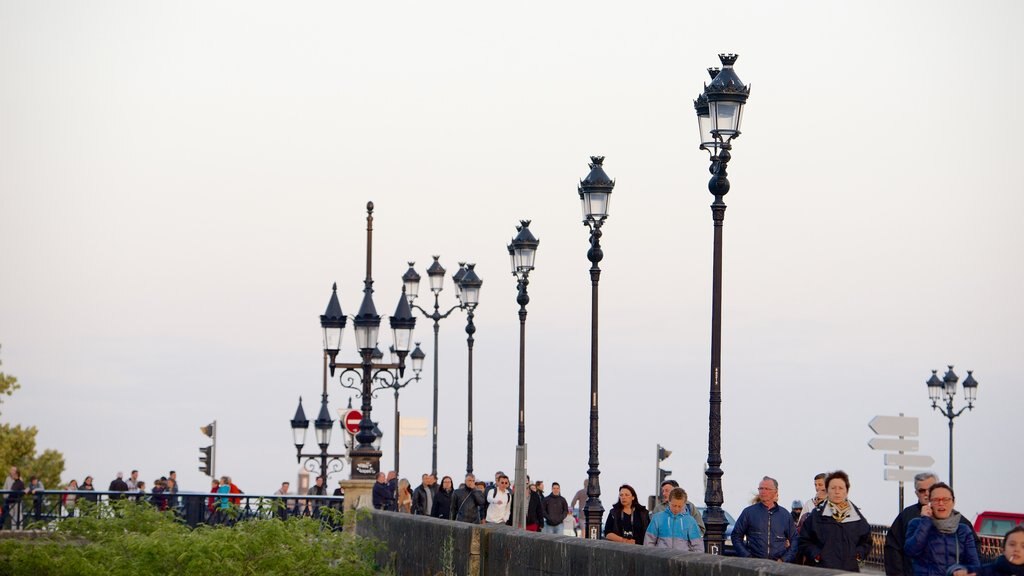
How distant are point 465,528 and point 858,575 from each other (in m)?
8.05

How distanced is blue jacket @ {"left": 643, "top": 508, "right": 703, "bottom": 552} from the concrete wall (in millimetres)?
1333

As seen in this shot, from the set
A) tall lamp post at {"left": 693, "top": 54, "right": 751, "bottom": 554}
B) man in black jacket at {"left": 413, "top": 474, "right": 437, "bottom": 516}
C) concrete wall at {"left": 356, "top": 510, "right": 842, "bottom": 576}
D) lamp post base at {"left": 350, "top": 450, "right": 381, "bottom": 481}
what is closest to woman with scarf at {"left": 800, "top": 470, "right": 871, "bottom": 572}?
concrete wall at {"left": 356, "top": 510, "right": 842, "bottom": 576}

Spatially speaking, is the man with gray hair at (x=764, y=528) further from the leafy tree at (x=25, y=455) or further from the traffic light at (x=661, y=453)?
the leafy tree at (x=25, y=455)

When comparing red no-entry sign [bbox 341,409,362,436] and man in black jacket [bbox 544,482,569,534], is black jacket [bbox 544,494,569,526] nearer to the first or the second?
man in black jacket [bbox 544,482,569,534]

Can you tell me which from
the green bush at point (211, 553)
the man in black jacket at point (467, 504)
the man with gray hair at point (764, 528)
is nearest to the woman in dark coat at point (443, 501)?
the man in black jacket at point (467, 504)

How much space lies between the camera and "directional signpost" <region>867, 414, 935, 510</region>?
25.4m

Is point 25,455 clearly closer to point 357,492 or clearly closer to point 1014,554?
point 357,492

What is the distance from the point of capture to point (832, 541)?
42.0 ft

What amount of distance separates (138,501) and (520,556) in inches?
700

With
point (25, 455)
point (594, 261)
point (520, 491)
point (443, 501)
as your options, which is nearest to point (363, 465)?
point (443, 501)

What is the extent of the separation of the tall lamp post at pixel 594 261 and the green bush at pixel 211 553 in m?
3.37

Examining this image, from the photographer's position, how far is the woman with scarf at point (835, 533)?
12.7 m

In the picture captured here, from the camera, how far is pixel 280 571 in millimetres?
22031

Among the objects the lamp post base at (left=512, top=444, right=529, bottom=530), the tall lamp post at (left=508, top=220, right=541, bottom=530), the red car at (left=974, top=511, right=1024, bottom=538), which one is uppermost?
the tall lamp post at (left=508, top=220, right=541, bottom=530)
